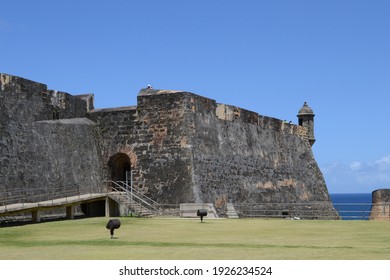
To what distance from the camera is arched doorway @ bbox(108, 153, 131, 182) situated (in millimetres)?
29016

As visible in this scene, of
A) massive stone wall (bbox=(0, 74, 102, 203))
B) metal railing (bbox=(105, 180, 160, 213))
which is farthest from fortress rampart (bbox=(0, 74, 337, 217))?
metal railing (bbox=(105, 180, 160, 213))

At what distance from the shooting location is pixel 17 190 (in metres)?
23.1

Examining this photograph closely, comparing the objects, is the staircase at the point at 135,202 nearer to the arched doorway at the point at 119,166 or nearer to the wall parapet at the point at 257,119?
the arched doorway at the point at 119,166

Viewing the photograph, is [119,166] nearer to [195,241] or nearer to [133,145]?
[133,145]

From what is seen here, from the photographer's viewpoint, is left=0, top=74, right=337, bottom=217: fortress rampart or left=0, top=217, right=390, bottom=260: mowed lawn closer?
left=0, top=217, right=390, bottom=260: mowed lawn

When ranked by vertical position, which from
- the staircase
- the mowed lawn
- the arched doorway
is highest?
the arched doorway

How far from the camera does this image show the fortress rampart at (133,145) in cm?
2408

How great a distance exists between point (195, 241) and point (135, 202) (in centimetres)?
1151

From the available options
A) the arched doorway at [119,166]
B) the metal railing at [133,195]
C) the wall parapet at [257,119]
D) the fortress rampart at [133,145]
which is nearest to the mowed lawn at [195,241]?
the fortress rampart at [133,145]

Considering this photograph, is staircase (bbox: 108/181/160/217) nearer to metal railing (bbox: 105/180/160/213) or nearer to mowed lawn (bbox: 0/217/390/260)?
metal railing (bbox: 105/180/160/213)

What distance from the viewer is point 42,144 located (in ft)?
82.4

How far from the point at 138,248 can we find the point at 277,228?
22.4ft

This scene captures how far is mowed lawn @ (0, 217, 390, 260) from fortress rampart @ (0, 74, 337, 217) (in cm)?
370

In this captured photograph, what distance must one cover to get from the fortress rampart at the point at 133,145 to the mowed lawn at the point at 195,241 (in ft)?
12.2
